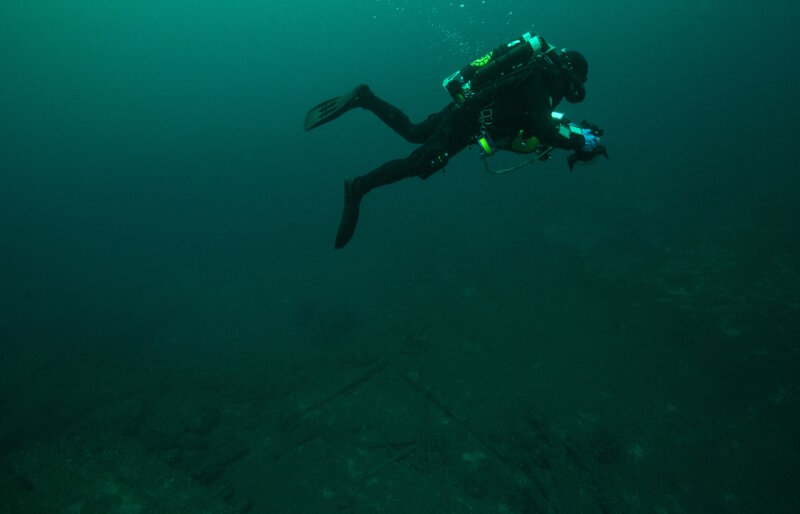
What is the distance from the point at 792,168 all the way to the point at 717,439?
10890mm

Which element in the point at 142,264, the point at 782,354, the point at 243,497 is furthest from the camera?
the point at 142,264

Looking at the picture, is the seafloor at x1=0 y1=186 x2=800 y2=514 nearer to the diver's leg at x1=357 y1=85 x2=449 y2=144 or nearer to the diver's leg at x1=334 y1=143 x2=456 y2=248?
the diver's leg at x1=334 y1=143 x2=456 y2=248

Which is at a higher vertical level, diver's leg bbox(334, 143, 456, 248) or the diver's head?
the diver's head

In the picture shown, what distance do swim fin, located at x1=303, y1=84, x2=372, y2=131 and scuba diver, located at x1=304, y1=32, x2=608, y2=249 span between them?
0.08 feet

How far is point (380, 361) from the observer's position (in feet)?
25.3

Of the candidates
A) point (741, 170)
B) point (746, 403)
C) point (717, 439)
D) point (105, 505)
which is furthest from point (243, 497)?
point (741, 170)

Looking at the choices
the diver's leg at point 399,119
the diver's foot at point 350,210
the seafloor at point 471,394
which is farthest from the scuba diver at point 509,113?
the seafloor at point 471,394

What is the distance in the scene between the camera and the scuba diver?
12.4 ft

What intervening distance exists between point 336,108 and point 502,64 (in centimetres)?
204

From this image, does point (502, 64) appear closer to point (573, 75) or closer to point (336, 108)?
point (573, 75)

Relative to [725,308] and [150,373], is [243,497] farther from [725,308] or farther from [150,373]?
[725,308]

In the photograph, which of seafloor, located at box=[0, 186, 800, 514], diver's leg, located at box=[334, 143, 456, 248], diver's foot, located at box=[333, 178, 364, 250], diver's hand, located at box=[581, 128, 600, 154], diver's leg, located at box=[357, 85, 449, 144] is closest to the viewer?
diver's hand, located at box=[581, 128, 600, 154]

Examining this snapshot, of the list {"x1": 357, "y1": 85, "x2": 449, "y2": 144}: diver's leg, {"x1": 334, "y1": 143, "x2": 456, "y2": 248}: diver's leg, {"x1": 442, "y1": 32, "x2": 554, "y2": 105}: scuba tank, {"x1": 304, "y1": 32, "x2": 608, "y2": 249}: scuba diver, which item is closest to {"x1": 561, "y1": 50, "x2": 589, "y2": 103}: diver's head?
{"x1": 304, "y1": 32, "x2": 608, "y2": 249}: scuba diver

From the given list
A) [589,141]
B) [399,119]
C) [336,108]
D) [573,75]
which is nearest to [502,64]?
[573,75]
